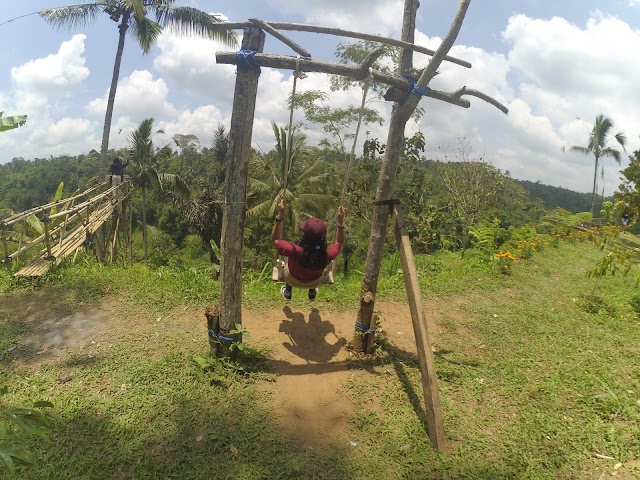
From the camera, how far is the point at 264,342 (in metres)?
4.54

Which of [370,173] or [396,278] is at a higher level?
[370,173]

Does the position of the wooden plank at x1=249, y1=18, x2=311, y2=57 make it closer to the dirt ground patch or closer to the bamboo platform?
the dirt ground patch

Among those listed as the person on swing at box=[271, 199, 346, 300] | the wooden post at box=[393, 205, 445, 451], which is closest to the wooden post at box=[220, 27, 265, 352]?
the person on swing at box=[271, 199, 346, 300]

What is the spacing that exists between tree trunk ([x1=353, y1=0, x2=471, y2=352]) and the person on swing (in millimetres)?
431

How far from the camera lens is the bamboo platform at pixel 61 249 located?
590 centimetres

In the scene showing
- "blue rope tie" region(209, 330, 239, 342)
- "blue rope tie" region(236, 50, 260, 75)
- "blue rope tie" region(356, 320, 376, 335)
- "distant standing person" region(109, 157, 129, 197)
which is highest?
"blue rope tie" region(236, 50, 260, 75)

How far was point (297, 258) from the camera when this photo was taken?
3.89 metres

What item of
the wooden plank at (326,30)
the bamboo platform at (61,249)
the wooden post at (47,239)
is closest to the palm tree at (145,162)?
the bamboo platform at (61,249)

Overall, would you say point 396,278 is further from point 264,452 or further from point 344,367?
point 264,452

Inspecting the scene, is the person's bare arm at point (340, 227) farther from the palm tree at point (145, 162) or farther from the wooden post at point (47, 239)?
the palm tree at point (145, 162)

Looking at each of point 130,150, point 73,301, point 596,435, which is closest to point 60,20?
point 130,150

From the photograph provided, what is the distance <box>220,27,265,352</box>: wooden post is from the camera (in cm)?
353

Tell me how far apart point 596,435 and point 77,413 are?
4.60 meters

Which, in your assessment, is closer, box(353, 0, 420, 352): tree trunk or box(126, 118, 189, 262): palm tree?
box(353, 0, 420, 352): tree trunk
